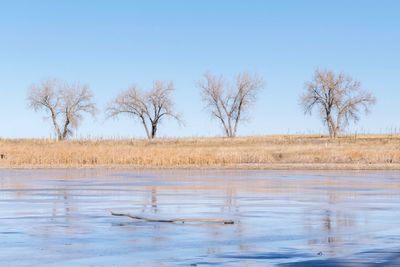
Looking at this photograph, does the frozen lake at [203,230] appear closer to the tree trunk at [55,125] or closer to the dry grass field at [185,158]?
the dry grass field at [185,158]

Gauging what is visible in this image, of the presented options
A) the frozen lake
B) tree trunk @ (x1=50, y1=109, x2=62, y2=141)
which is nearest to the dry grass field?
the frozen lake

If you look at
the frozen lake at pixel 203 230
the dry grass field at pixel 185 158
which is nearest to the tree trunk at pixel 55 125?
the dry grass field at pixel 185 158

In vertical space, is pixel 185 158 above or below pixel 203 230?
above

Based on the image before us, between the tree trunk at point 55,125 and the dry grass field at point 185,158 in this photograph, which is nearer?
the dry grass field at point 185,158

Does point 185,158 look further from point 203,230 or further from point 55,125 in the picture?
point 55,125

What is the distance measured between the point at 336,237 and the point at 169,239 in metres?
2.77

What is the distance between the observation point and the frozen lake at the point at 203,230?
1173cm

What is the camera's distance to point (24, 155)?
2314 inches

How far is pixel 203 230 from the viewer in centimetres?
1530

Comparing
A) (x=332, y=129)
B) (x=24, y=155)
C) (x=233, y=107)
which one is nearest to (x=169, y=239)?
(x=24, y=155)

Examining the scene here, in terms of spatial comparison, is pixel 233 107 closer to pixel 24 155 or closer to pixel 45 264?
pixel 24 155

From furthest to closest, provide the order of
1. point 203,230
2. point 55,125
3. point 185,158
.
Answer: point 55,125 → point 185,158 → point 203,230

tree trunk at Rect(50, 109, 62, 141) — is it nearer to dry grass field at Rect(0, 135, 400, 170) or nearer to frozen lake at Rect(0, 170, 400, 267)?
dry grass field at Rect(0, 135, 400, 170)

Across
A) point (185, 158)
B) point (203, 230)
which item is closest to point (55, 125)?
point (185, 158)
